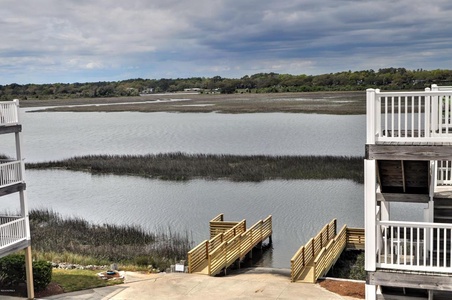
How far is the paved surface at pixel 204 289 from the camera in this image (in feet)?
58.1

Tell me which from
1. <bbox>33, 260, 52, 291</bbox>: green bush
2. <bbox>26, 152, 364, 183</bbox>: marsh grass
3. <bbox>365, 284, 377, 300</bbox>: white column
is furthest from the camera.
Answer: <bbox>26, 152, 364, 183</bbox>: marsh grass

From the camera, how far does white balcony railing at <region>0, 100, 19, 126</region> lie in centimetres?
1747

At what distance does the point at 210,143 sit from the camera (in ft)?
213

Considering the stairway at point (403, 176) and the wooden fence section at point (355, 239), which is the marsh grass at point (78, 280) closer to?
the wooden fence section at point (355, 239)

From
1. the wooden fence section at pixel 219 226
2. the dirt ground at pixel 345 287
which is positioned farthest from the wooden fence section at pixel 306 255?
the wooden fence section at pixel 219 226

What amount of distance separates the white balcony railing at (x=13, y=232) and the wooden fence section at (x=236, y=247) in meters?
6.45

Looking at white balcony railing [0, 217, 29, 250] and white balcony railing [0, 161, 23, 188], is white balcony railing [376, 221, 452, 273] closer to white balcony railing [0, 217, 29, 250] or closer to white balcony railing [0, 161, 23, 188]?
white balcony railing [0, 217, 29, 250]

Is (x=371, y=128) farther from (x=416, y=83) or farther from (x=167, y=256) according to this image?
(x=416, y=83)

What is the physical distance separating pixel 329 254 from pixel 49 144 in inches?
2343

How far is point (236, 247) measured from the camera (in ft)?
75.2

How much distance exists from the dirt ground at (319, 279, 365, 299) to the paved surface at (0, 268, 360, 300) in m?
0.31

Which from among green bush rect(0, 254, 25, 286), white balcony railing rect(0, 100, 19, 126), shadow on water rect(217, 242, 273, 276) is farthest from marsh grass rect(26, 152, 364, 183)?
white balcony railing rect(0, 100, 19, 126)

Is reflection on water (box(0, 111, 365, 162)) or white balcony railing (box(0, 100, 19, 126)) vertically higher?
white balcony railing (box(0, 100, 19, 126))

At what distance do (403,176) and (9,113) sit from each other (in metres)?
12.0
